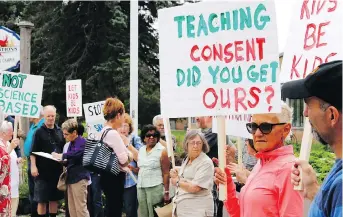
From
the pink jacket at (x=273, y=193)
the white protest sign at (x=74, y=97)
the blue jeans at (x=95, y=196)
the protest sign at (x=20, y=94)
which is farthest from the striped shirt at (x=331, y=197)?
the white protest sign at (x=74, y=97)

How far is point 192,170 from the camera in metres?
5.38

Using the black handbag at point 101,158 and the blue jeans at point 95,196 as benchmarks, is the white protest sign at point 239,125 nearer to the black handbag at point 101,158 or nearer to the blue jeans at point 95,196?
the black handbag at point 101,158

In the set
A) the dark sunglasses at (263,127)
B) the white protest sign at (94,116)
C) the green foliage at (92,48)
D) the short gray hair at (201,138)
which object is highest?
the green foliage at (92,48)

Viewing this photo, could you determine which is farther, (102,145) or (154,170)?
(154,170)

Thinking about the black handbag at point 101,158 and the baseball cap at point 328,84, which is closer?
the baseball cap at point 328,84

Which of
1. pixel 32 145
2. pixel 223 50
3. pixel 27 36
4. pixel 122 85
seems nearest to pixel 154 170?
pixel 32 145

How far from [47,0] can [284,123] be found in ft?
71.3

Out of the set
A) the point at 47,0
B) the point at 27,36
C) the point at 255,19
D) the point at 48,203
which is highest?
the point at 47,0

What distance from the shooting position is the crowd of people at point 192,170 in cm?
177

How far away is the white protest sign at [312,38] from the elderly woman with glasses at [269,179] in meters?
0.29

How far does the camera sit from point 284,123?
3.21 m

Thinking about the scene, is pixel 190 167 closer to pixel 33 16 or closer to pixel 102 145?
pixel 102 145

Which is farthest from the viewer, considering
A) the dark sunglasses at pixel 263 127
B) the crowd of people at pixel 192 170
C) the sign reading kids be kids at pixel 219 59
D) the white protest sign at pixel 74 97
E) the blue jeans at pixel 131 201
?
the white protest sign at pixel 74 97

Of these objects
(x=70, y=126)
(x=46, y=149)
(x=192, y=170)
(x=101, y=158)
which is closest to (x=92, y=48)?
(x=46, y=149)
